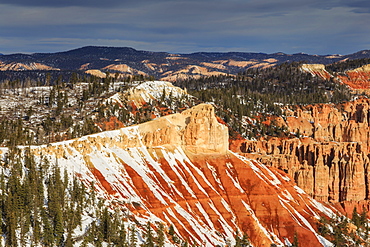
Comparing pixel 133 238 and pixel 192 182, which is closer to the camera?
pixel 133 238

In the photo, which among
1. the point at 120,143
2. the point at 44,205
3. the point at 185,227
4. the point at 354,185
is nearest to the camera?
the point at 44,205

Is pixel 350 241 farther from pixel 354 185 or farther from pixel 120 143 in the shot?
pixel 120 143

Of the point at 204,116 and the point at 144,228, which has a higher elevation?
the point at 204,116

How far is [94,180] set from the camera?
128000 millimetres

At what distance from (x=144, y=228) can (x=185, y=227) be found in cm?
1423

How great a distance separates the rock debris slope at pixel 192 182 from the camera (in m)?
128

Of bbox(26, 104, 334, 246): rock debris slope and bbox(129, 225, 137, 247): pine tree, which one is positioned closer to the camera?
bbox(129, 225, 137, 247): pine tree

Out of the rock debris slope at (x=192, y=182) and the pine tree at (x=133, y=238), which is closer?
the pine tree at (x=133, y=238)

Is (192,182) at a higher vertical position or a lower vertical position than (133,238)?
higher

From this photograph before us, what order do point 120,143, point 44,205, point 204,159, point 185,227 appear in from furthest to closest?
point 204,159, point 120,143, point 185,227, point 44,205

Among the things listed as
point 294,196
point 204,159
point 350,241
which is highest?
point 204,159

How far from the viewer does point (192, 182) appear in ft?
475

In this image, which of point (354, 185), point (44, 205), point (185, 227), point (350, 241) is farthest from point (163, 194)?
point (354, 185)

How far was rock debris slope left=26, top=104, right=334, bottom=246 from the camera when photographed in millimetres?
128500
